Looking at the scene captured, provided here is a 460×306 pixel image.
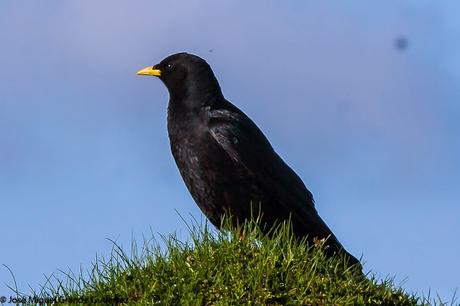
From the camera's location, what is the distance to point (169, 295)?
26.9ft

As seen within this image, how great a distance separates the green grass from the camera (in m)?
8.20

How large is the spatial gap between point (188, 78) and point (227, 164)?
4.16 ft

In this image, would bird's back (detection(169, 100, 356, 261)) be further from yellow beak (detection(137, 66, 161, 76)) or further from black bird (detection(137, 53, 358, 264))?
yellow beak (detection(137, 66, 161, 76))

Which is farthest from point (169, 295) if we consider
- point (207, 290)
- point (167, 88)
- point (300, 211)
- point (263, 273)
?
point (167, 88)

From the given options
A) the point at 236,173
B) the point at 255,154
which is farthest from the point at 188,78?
the point at 236,173

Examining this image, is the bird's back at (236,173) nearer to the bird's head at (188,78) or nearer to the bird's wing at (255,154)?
the bird's wing at (255,154)

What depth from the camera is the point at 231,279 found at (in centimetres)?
827

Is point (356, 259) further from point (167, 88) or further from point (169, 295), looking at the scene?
point (167, 88)

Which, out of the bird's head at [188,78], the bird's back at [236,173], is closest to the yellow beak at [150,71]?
the bird's head at [188,78]

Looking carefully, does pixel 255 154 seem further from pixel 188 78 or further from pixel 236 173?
pixel 188 78

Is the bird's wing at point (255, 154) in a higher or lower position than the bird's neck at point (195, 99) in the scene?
lower

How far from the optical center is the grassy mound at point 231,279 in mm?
8195

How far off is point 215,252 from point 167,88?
317 cm

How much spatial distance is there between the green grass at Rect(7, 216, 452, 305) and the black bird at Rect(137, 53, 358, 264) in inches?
40.1
